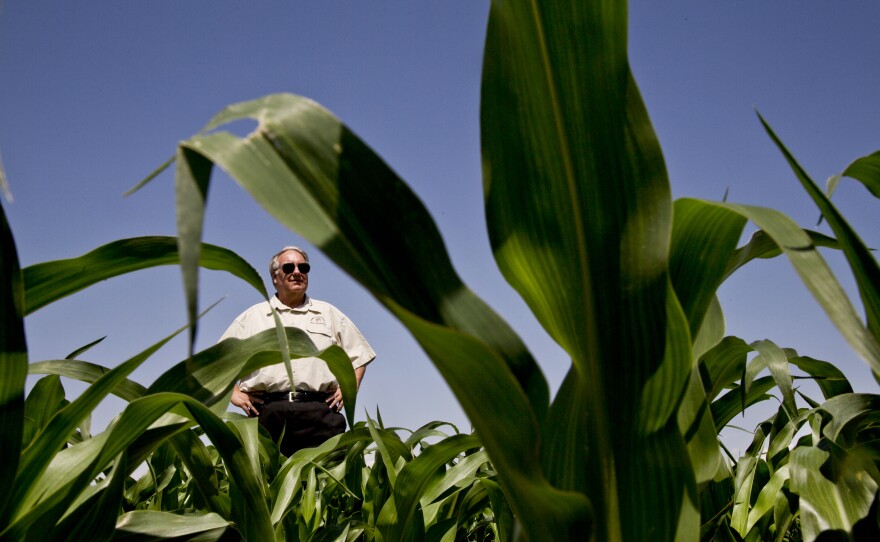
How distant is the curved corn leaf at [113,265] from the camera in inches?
21.9

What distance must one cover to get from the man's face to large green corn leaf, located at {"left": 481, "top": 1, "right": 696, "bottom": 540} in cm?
353

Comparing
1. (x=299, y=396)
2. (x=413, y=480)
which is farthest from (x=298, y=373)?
(x=413, y=480)

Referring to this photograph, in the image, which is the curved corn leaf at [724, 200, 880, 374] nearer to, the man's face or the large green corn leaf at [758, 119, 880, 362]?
the large green corn leaf at [758, 119, 880, 362]

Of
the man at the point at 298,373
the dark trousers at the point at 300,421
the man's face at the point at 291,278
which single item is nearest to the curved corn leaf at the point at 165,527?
the man at the point at 298,373

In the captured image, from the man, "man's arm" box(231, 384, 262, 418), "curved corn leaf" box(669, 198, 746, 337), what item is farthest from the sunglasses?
"curved corn leaf" box(669, 198, 746, 337)

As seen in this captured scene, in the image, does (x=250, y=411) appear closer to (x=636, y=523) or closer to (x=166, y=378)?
(x=166, y=378)

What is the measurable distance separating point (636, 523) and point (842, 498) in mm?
299

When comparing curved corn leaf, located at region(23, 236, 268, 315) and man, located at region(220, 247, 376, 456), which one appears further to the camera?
man, located at region(220, 247, 376, 456)

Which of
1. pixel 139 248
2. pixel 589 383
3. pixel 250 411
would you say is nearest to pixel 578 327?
pixel 589 383

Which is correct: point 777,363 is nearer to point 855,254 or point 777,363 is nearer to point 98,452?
point 855,254

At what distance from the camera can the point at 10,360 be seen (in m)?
0.50

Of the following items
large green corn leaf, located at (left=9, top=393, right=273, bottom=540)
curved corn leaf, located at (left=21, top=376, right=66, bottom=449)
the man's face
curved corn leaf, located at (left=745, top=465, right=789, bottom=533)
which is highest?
the man's face

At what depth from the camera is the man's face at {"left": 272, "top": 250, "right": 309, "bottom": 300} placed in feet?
12.8

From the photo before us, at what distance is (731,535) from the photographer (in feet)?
2.85
